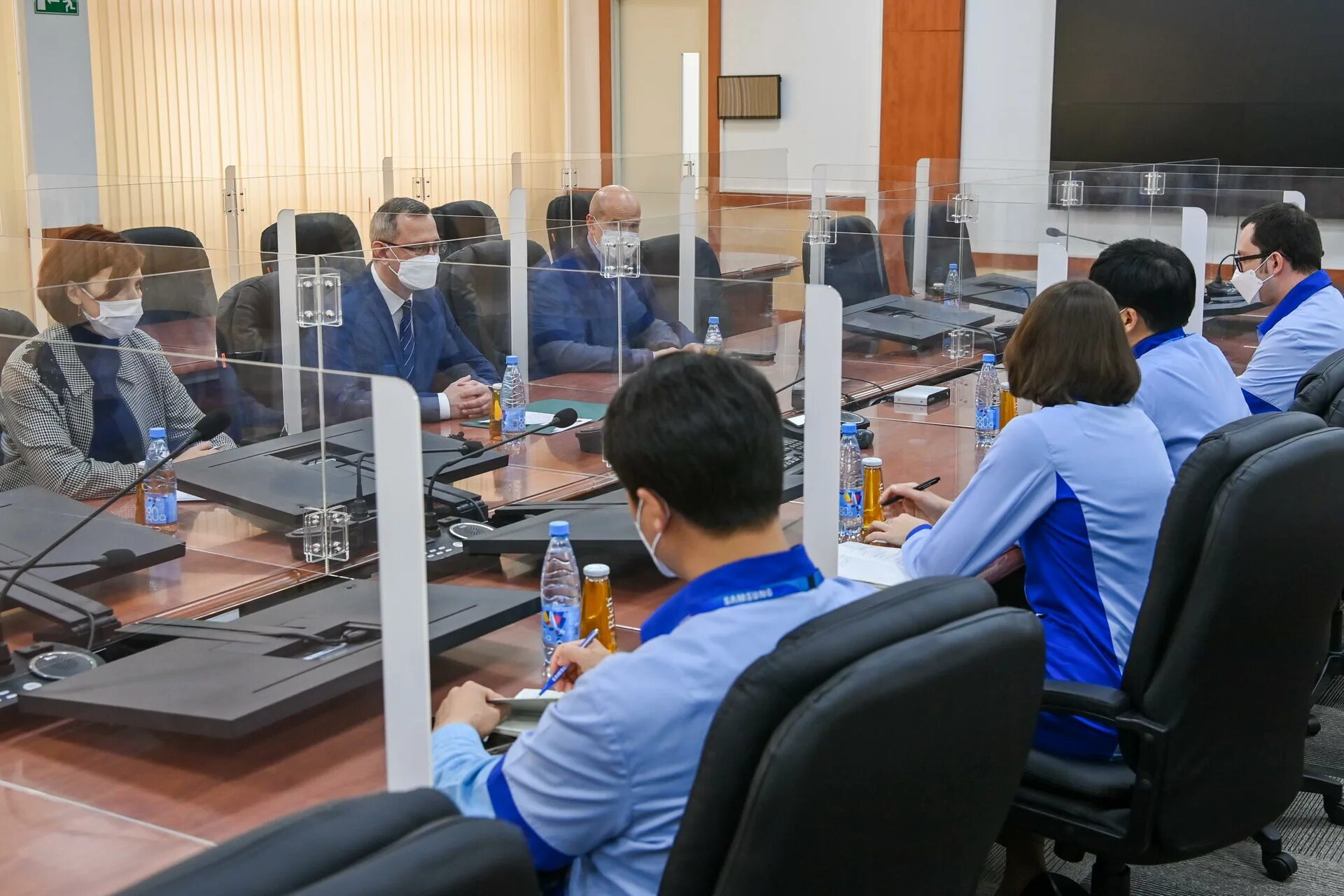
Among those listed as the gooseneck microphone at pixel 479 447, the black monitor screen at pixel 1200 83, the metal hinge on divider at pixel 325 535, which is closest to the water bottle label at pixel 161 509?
the metal hinge on divider at pixel 325 535

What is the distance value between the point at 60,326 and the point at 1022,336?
65.0 inches

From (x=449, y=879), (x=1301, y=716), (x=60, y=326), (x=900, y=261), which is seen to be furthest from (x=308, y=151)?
(x=449, y=879)

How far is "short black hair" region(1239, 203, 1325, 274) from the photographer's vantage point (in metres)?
3.82

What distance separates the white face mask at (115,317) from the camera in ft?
9.38

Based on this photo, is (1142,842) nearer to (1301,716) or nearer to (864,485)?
(1301,716)

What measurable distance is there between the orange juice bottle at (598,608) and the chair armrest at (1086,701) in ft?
1.92

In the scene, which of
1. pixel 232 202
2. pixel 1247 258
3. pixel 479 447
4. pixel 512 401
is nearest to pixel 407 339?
pixel 512 401

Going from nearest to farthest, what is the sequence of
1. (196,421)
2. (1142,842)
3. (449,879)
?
(449,879) → (1142,842) → (196,421)

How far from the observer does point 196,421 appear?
78.9 inches

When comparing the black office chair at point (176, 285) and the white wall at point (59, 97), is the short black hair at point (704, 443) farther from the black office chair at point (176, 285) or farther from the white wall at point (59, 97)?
the white wall at point (59, 97)

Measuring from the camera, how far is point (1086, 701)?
176 cm

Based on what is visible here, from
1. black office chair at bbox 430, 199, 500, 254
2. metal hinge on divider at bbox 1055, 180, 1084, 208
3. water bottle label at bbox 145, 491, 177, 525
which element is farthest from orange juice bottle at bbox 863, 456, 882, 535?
black office chair at bbox 430, 199, 500, 254

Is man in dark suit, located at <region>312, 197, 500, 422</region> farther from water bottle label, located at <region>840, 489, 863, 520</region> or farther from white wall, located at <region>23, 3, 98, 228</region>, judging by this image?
white wall, located at <region>23, 3, 98, 228</region>

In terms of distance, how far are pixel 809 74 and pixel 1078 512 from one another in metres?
7.14
